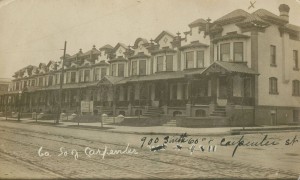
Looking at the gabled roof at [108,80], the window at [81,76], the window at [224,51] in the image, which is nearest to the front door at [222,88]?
the window at [224,51]

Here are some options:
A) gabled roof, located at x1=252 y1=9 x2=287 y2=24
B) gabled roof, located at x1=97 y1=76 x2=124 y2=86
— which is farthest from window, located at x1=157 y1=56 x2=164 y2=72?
gabled roof, located at x1=252 y1=9 x2=287 y2=24

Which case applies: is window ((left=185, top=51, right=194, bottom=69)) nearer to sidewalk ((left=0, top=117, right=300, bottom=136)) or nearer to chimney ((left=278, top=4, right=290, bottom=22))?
sidewalk ((left=0, top=117, right=300, bottom=136))

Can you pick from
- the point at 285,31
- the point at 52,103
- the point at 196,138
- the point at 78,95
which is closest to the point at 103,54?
the point at 78,95

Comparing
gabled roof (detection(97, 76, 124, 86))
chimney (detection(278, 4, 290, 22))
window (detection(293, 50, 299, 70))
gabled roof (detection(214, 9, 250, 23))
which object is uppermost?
chimney (detection(278, 4, 290, 22))

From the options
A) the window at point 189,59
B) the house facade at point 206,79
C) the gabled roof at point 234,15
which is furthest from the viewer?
the window at point 189,59

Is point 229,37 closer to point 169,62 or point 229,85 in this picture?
point 229,85

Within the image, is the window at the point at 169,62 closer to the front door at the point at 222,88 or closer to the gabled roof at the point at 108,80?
the gabled roof at the point at 108,80

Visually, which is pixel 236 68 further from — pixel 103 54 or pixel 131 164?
pixel 131 164
